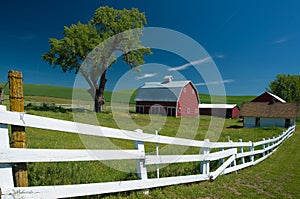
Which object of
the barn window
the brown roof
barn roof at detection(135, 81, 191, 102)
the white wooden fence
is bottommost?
the barn window

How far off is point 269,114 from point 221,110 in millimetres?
19716

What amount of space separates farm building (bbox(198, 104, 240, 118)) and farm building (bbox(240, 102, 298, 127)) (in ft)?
52.4

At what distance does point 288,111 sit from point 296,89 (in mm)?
42323

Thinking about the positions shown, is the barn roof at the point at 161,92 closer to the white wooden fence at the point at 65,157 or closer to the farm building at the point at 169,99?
the farm building at the point at 169,99

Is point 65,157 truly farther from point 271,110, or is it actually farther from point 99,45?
point 271,110

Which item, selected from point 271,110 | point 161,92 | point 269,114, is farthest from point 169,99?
point 271,110

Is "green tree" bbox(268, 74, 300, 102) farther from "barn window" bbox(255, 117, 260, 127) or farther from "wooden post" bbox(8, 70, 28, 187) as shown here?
"wooden post" bbox(8, 70, 28, 187)

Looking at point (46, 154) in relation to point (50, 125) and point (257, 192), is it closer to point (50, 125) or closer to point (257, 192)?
point (50, 125)

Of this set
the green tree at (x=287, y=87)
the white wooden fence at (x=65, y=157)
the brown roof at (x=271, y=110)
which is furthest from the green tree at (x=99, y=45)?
the green tree at (x=287, y=87)

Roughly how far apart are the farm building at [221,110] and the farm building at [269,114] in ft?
52.4

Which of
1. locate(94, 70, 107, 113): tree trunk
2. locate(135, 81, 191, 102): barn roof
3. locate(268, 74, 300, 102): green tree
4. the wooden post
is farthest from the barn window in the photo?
locate(268, 74, 300, 102): green tree

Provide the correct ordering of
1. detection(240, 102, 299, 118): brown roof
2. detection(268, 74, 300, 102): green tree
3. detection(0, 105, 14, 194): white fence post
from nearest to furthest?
detection(0, 105, 14, 194): white fence post → detection(240, 102, 299, 118): brown roof → detection(268, 74, 300, 102): green tree

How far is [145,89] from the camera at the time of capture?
4609 centimetres

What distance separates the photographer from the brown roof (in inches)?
1215
